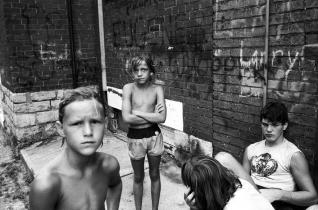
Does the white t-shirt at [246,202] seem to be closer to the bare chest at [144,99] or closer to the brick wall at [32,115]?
the bare chest at [144,99]

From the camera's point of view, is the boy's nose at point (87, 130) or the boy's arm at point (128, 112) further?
the boy's arm at point (128, 112)

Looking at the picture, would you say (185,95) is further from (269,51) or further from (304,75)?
(304,75)

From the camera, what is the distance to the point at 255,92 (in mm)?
3516

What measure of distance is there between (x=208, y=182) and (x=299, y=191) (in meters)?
1.24

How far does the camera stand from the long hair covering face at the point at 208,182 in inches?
69.5

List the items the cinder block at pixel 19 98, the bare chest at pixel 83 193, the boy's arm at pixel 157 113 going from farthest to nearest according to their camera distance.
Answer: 1. the cinder block at pixel 19 98
2. the boy's arm at pixel 157 113
3. the bare chest at pixel 83 193

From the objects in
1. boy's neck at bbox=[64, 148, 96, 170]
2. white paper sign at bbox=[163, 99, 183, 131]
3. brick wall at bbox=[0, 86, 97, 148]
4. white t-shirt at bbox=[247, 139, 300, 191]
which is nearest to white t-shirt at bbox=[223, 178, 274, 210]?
boy's neck at bbox=[64, 148, 96, 170]

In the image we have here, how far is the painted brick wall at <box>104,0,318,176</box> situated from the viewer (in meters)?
3.00

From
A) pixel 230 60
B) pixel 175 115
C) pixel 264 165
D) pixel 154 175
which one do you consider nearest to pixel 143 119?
pixel 154 175

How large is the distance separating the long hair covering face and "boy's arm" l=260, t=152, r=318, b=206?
887 millimetres

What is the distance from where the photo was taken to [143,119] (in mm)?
3203

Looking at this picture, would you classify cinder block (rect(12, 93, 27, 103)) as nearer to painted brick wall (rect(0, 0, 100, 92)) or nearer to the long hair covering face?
painted brick wall (rect(0, 0, 100, 92))

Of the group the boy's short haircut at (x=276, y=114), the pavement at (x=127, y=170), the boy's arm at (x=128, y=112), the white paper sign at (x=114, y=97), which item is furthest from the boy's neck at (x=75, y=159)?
the white paper sign at (x=114, y=97)

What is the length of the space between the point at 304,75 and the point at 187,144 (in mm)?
2223
